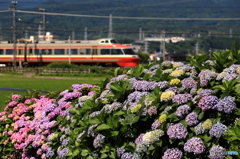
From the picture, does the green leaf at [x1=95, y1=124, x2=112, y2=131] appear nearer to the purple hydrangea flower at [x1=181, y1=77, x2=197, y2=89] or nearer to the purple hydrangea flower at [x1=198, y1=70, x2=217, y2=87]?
the purple hydrangea flower at [x1=181, y1=77, x2=197, y2=89]

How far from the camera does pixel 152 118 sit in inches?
289

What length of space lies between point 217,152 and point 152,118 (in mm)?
1389

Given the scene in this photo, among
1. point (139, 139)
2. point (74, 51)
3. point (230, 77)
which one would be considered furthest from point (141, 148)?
point (74, 51)

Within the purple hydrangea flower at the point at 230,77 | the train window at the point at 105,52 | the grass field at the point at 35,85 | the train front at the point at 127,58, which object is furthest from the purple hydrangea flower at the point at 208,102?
the train front at the point at 127,58

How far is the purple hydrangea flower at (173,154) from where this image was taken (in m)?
6.48

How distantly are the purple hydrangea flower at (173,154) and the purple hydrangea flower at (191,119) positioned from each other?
0.41 meters

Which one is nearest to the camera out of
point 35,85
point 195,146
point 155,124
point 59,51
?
point 195,146

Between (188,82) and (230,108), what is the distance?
125 centimetres

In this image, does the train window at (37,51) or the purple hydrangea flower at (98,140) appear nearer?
the purple hydrangea flower at (98,140)

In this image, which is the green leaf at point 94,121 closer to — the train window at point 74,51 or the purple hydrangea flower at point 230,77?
the purple hydrangea flower at point 230,77

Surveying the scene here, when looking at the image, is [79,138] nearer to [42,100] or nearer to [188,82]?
[188,82]

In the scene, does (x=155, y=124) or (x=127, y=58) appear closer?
(x=155, y=124)

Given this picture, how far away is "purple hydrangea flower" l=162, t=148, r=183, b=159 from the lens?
648 centimetres

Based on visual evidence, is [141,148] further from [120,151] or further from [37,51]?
[37,51]
